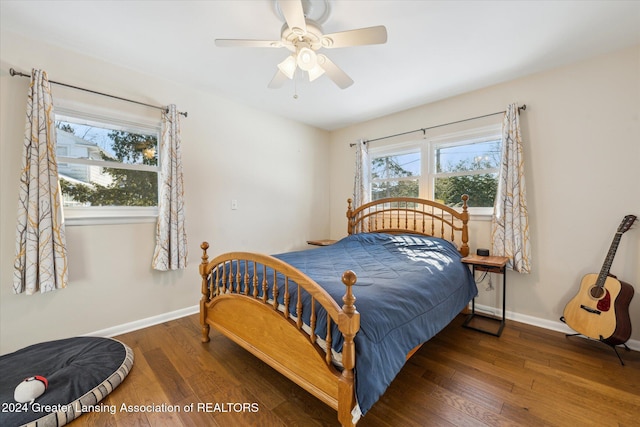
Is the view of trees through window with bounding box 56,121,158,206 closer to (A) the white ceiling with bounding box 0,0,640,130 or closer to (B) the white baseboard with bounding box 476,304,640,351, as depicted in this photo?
(A) the white ceiling with bounding box 0,0,640,130

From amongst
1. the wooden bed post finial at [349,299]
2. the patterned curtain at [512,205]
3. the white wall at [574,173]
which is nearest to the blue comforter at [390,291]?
the wooden bed post finial at [349,299]

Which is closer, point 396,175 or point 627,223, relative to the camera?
point 627,223

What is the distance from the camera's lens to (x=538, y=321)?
2682 mm

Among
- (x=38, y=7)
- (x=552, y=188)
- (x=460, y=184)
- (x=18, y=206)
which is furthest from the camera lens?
(x=460, y=184)

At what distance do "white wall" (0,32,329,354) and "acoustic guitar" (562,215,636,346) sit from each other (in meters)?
3.16

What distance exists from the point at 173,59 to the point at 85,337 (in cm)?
250

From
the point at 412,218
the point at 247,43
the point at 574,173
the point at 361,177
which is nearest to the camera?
the point at 247,43

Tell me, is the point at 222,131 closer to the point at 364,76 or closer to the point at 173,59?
the point at 173,59

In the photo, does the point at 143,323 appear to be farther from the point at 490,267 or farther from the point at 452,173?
the point at 452,173

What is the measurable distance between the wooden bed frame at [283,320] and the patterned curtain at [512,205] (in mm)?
317

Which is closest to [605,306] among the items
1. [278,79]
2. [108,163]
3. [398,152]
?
[398,152]

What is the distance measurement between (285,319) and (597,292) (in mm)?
2468

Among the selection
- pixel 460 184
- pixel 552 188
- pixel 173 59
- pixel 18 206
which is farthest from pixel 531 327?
pixel 18 206

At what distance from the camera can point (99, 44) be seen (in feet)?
7.33
